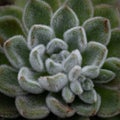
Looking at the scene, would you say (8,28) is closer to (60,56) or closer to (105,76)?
(60,56)

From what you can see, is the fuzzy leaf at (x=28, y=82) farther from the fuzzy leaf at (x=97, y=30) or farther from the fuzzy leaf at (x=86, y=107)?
the fuzzy leaf at (x=97, y=30)

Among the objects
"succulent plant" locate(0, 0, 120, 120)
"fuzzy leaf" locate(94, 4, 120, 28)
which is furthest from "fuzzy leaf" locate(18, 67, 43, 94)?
"fuzzy leaf" locate(94, 4, 120, 28)

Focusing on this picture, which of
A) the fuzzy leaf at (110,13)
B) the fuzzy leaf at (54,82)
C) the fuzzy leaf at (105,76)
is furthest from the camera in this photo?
the fuzzy leaf at (110,13)

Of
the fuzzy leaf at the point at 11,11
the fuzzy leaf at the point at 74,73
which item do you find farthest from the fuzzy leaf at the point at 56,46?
the fuzzy leaf at the point at 11,11

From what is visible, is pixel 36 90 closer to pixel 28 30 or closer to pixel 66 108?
pixel 66 108

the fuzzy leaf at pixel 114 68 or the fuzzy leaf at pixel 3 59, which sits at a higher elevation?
the fuzzy leaf at pixel 3 59

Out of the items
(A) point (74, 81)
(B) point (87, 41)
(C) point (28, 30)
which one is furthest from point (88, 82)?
(C) point (28, 30)

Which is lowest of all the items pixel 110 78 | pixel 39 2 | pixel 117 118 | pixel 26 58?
pixel 117 118
